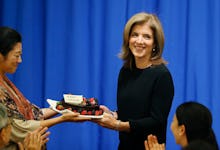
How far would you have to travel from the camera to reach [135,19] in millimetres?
2277

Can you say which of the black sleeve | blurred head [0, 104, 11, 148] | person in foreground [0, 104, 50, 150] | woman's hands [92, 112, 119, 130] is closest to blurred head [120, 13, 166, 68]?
the black sleeve

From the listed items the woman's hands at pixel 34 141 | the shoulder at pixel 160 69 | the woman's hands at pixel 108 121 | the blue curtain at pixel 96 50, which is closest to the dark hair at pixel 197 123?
the shoulder at pixel 160 69

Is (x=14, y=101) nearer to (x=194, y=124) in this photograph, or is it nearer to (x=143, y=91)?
(x=143, y=91)

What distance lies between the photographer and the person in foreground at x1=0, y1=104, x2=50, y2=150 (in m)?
1.89

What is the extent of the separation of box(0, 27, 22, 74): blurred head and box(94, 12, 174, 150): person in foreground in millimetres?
629

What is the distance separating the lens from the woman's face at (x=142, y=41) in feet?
7.39

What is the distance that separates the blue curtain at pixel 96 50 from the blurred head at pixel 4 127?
1.65 meters

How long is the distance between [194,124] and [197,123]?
15 mm

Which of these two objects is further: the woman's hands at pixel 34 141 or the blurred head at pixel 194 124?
the woman's hands at pixel 34 141

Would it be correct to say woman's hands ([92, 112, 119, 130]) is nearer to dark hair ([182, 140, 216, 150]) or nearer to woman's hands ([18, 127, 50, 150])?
woman's hands ([18, 127, 50, 150])

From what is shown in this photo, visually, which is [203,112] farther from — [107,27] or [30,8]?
[30,8]

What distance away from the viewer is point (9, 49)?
7.16 feet

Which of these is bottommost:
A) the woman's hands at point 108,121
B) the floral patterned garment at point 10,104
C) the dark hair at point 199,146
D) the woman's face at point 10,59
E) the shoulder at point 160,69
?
the woman's hands at point 108,121

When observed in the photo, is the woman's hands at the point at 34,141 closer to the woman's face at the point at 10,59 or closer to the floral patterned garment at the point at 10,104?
the floral patterned garment at the point at 10,104
